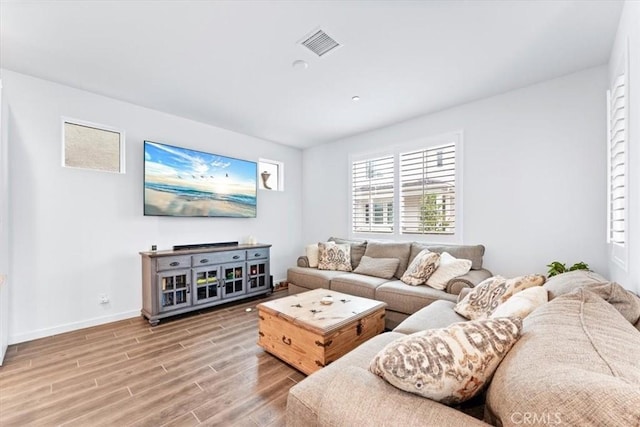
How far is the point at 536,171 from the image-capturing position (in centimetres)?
290

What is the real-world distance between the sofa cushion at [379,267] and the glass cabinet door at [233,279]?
162 cm

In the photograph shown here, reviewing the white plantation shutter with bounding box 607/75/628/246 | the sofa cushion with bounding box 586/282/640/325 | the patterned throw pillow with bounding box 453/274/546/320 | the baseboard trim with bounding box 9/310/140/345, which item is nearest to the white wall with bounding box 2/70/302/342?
the baseboard trim with bounding box 9/310/140/345

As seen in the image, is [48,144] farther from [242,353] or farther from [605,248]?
[605,248]

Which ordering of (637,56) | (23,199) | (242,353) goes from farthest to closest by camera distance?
(23,199) < (242,353) < (637,56)

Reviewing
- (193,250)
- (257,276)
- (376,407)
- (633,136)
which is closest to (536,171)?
(633,136)

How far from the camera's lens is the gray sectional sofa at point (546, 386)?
1.82 feet

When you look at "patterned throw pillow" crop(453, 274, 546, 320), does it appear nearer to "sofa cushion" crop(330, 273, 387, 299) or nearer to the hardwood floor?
"sofa cushion" crop(330, 273, 387, 299)

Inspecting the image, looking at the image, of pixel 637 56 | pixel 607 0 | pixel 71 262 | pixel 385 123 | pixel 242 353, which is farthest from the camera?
pixel 385 123

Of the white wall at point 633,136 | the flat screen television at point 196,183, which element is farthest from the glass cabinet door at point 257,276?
the white wall at point 633,136

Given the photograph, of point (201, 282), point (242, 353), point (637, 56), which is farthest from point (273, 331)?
point (637, 56)

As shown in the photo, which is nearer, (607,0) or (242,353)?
(607,0)

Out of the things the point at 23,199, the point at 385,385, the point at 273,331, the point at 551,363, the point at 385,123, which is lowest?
the point at 273,331

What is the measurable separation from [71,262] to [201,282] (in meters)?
1.34

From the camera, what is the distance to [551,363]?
2.28 ft
